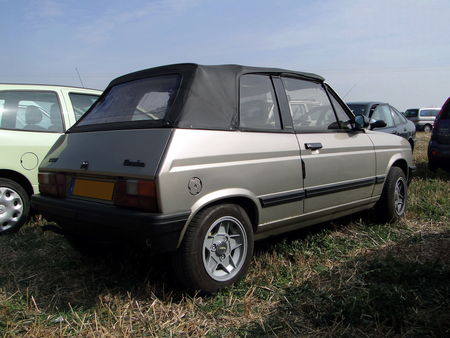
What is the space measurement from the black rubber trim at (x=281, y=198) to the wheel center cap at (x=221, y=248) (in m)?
0.43

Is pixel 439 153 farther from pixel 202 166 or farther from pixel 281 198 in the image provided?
pixel 202 166

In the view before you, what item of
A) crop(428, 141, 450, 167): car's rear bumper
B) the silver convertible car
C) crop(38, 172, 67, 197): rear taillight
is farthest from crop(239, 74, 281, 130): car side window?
crop(428, 141, 450, 167): car's rear bumper

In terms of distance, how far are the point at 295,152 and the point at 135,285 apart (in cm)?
156

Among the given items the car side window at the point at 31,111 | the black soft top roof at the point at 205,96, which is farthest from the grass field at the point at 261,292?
the car side window at the point at 31,111

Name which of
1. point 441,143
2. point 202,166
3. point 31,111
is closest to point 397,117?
point 441,143

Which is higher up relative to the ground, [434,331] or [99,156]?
[99,156]

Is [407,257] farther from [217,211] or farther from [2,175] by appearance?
[2,175]

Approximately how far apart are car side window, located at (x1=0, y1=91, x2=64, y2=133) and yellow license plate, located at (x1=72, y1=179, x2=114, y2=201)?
217 cm

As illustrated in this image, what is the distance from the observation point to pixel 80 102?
5.39 metres

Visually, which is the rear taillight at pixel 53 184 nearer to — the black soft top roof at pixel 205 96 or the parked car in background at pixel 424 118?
the black soft top roof at pixel 205 96

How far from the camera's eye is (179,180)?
8.58 ft

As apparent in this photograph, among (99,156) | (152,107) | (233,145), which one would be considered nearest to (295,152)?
(233,145)

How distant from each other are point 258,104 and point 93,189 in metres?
1.38

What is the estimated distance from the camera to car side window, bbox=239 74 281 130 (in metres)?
3.24
